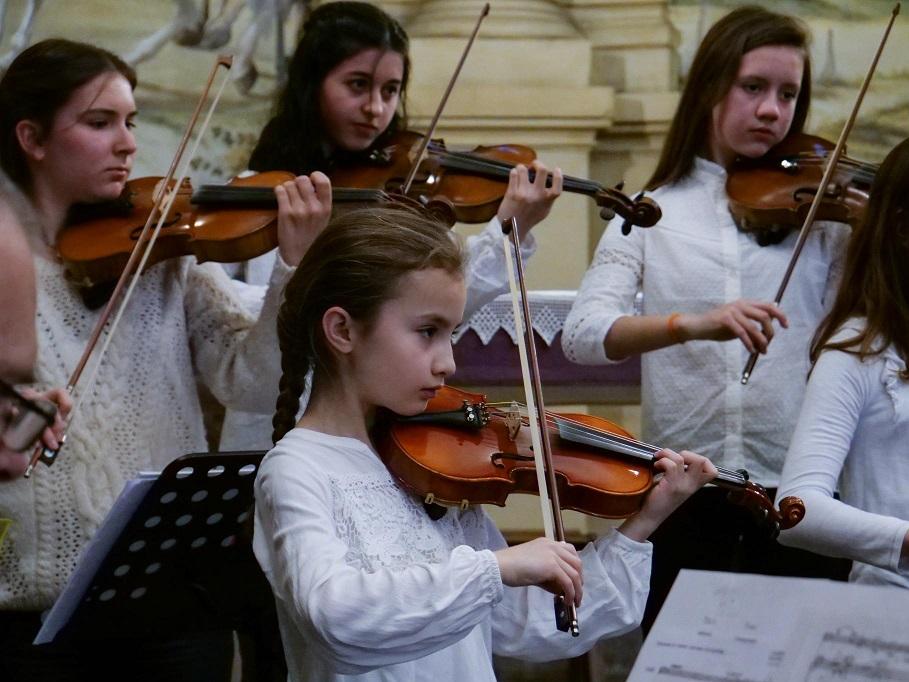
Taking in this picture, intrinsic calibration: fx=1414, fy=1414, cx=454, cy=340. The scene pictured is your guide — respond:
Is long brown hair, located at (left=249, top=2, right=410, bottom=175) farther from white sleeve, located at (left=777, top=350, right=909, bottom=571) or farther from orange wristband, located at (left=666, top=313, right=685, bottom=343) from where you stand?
white sleeve, located at (left=777, top=350, right=909, bottom=571)

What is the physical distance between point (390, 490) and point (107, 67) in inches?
39.4

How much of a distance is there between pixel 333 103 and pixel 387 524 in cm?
130

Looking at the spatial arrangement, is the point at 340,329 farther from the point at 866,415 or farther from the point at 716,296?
Answer: the point at 716,296

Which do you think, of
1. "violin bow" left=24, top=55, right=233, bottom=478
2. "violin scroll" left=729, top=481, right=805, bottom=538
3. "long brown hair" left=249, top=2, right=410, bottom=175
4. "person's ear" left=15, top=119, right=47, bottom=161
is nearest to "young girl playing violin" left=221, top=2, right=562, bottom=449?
"long brown hair" left=249, top=2, right=410, bottom=175

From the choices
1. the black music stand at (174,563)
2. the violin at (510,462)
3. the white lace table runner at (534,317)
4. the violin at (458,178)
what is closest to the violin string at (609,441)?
the violin at (510,462)

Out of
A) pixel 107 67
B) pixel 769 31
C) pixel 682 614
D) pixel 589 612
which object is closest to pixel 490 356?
pixel 769 31

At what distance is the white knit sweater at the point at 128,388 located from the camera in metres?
2.17

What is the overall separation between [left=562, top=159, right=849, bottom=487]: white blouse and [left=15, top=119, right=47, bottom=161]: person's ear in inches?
39.5

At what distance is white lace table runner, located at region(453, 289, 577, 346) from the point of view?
3377 mm

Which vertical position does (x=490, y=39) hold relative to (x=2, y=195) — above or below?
below

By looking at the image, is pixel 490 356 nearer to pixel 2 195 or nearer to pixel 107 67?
pixel 107 67

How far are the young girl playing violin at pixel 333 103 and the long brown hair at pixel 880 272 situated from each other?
38.1 inches

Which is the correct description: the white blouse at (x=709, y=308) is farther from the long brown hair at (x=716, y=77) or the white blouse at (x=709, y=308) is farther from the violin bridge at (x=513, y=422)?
the violin bridge at (x=513, y=422)

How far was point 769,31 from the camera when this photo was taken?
2.78 meters
